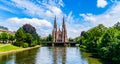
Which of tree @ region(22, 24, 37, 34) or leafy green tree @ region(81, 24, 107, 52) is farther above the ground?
tree @ region(22, 24, 37, 34)

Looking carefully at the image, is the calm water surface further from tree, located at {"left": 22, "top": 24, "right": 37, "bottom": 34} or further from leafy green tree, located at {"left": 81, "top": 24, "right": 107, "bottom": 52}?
tree, located at {"left": 22, "top": 24, "right": 37, "bottom": 34}

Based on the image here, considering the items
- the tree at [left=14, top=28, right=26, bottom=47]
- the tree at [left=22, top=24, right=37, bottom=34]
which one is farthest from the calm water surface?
the tree at [left=22, top=24, right=37, bottom=34]

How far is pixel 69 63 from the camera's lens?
55.7 m

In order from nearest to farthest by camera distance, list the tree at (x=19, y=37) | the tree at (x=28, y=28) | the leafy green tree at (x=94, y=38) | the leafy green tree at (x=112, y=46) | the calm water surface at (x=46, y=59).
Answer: the leafy green tree at (x=112, y=46)
the calm water surface at (x=46, y=59)
the leafy green tree at (x=94, y=38)
the tree at (x=19, y=37)
the tree at (x=28, y=28)

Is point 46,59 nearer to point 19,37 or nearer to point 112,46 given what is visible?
point 112,46

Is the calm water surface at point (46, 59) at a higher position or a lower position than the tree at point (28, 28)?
lower

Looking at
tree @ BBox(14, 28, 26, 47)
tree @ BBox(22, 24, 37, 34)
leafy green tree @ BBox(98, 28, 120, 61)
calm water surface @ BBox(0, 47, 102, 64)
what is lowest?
calm water surface @ BBox(0, 47, 102, 64)

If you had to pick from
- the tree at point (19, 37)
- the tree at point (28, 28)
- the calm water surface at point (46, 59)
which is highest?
the tree at point (28, 28)

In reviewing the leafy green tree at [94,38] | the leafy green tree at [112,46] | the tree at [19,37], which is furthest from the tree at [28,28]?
the leafy green tree at [112,46]

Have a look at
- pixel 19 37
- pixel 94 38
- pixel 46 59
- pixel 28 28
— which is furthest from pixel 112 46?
pixel 28 28

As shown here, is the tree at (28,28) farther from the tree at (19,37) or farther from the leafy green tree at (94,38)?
the leafy green tree at (94,38)

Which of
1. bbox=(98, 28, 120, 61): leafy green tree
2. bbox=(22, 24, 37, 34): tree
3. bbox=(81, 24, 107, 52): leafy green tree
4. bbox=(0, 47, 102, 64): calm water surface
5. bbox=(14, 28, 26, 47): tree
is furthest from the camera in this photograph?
bbox=(22, 24, 37, 34): tree

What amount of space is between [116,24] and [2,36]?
79.3m

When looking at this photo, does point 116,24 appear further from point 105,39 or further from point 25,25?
point 25,25
